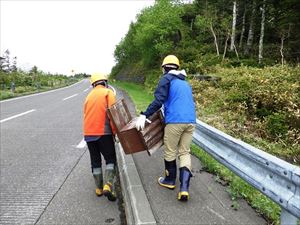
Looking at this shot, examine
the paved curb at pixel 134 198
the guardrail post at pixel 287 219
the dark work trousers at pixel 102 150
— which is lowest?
the paved curb at pixel 134 198

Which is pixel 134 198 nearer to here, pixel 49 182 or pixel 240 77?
pixel 49 182

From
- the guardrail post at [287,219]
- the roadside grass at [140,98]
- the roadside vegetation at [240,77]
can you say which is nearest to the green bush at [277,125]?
the roadside vegetation at [240,77]

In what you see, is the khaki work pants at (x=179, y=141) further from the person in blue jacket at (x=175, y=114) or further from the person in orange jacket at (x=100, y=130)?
the person in orange jacket at (x=100, y=130)

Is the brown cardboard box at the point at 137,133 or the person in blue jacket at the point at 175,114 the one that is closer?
the person in blue jacket at the point at 175,114

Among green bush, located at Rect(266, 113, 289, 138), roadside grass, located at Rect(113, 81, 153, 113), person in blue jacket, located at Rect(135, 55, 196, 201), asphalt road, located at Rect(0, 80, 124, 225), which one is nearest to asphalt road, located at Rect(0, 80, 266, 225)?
asphalt road, located at Rect(0, 80, 124, 225)

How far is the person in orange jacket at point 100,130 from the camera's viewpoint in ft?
17.1

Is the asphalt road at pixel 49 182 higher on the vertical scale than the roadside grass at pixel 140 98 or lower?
higher

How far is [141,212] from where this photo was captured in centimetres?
411

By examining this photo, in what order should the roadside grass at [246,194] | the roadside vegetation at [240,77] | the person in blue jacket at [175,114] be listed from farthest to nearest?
the roadside vegetation at [240,77] < the person in blue jacket at [175,114] < the roadside grass at [246,194]

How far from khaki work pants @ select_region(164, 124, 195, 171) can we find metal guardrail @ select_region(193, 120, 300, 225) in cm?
48

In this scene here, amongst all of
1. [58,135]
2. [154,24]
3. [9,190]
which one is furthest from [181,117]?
[154,24]

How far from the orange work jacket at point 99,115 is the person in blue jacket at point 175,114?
2.16ft

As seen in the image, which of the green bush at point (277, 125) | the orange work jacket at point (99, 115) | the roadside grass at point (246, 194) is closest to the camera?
the roadside grass at point (246, 194)

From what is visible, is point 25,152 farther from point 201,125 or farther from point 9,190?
point 201,125
